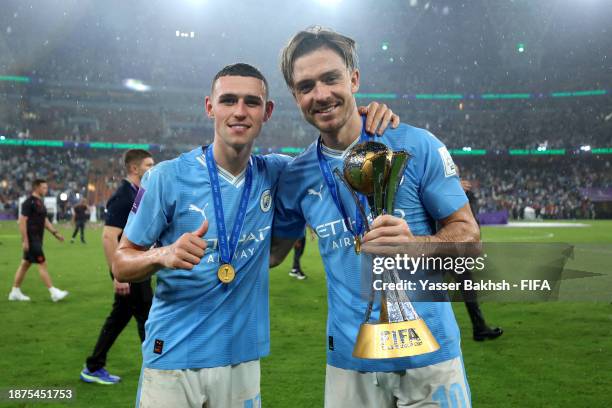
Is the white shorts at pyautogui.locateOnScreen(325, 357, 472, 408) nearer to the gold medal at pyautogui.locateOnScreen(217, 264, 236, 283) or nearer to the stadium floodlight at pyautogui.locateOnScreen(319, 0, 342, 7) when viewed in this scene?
the gold medal at pyautogui.locateOnScreen(217, 264, 236, 283)

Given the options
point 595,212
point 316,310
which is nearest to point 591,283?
point 316,310

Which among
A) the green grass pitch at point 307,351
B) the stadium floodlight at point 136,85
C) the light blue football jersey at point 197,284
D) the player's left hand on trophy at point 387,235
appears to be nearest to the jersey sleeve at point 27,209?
the green grass pitch at point 307,351

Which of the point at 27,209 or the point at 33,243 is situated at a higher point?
the point at 27,209

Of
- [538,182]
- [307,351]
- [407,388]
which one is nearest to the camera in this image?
[407,388]

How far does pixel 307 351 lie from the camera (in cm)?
662

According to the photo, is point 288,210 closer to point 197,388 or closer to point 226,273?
point 226,273

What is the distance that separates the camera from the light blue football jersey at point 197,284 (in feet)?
8.46

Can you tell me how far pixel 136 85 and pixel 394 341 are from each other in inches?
2149

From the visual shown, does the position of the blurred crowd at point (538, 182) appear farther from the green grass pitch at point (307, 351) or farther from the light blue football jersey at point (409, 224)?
the light blue football jersey at point (409, 224)

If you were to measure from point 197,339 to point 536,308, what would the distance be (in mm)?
7750

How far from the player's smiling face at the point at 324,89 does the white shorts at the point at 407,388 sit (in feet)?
3.35

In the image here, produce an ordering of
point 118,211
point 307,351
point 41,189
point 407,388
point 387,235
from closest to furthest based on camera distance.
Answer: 1. point 387,235
2. point 407,388
3. point 118,211
4. point 307,351
5. point 41,189

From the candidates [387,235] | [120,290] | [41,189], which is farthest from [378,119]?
[41,189]

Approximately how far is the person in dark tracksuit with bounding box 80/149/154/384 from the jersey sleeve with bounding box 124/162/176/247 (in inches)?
110
